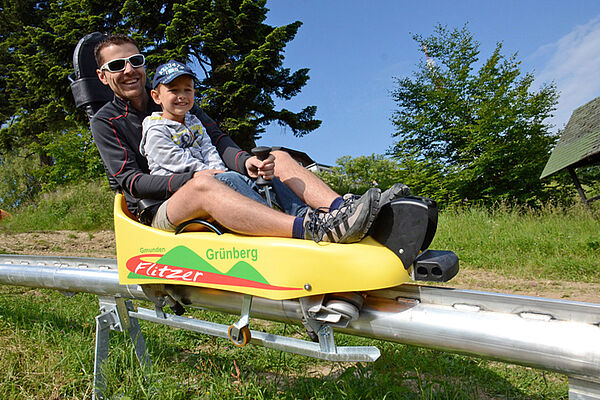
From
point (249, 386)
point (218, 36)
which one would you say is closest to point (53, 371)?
point (249, 386)

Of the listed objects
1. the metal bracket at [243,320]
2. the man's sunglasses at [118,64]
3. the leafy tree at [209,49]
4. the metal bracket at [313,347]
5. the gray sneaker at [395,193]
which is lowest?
the metal bracket at [313,347]

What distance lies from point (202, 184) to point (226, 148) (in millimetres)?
867

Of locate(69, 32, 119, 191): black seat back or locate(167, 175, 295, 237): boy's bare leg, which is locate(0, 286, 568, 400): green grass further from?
locate(69, 32, 119, 191): black seat back

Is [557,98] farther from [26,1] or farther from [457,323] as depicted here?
[26,1]

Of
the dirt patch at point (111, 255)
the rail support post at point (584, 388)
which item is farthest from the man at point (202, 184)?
the dirt patch at point (111, 255)

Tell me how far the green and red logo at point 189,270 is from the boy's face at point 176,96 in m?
0.91

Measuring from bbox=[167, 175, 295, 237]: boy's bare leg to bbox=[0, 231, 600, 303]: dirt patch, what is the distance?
3588 millimetres

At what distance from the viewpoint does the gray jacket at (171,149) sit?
2.24 m

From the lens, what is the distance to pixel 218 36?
1448 centimetres

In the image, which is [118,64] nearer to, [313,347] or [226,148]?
[226,148]

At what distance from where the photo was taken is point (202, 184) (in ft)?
6.12

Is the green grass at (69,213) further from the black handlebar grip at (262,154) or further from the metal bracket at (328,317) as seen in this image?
the metal bracket at (328,317)

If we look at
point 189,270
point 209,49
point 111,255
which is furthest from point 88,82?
point 209,49

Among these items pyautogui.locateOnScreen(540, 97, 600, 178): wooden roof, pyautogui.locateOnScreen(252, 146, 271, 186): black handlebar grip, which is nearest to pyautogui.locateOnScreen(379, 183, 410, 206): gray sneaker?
pyautogui.locateOnScreen(252, 146, 271, 186): black handlebar grip
